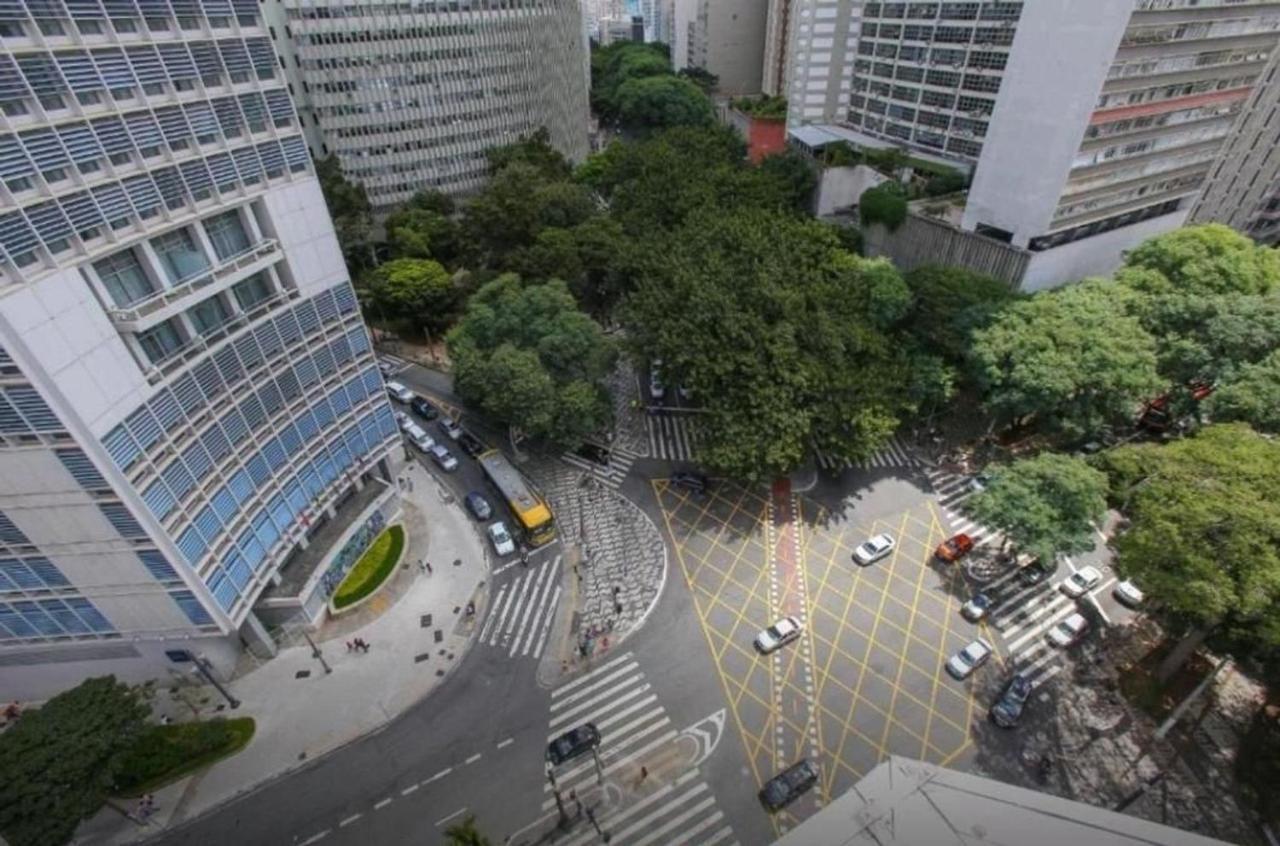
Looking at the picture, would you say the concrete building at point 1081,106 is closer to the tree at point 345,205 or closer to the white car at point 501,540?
the white car at point 501,540

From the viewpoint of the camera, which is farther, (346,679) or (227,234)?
(346,679)

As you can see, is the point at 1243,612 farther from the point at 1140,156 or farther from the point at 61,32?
the point at 61,32

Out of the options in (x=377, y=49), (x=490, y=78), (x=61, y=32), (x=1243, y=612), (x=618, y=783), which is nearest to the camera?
(x=61, y=32)

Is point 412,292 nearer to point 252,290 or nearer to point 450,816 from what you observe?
point 252,290

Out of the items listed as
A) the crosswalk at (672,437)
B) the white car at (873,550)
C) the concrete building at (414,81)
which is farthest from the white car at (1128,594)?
the concrete building at (414,81)

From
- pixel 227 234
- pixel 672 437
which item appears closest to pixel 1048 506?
pixel 672 437

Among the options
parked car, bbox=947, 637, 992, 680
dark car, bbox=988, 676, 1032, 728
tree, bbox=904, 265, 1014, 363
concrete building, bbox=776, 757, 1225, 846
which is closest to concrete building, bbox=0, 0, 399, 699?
concrete building, bbox=776, 757, 1225, 846

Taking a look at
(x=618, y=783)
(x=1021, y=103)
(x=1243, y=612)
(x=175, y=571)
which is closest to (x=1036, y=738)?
(x=1243, y=612)
